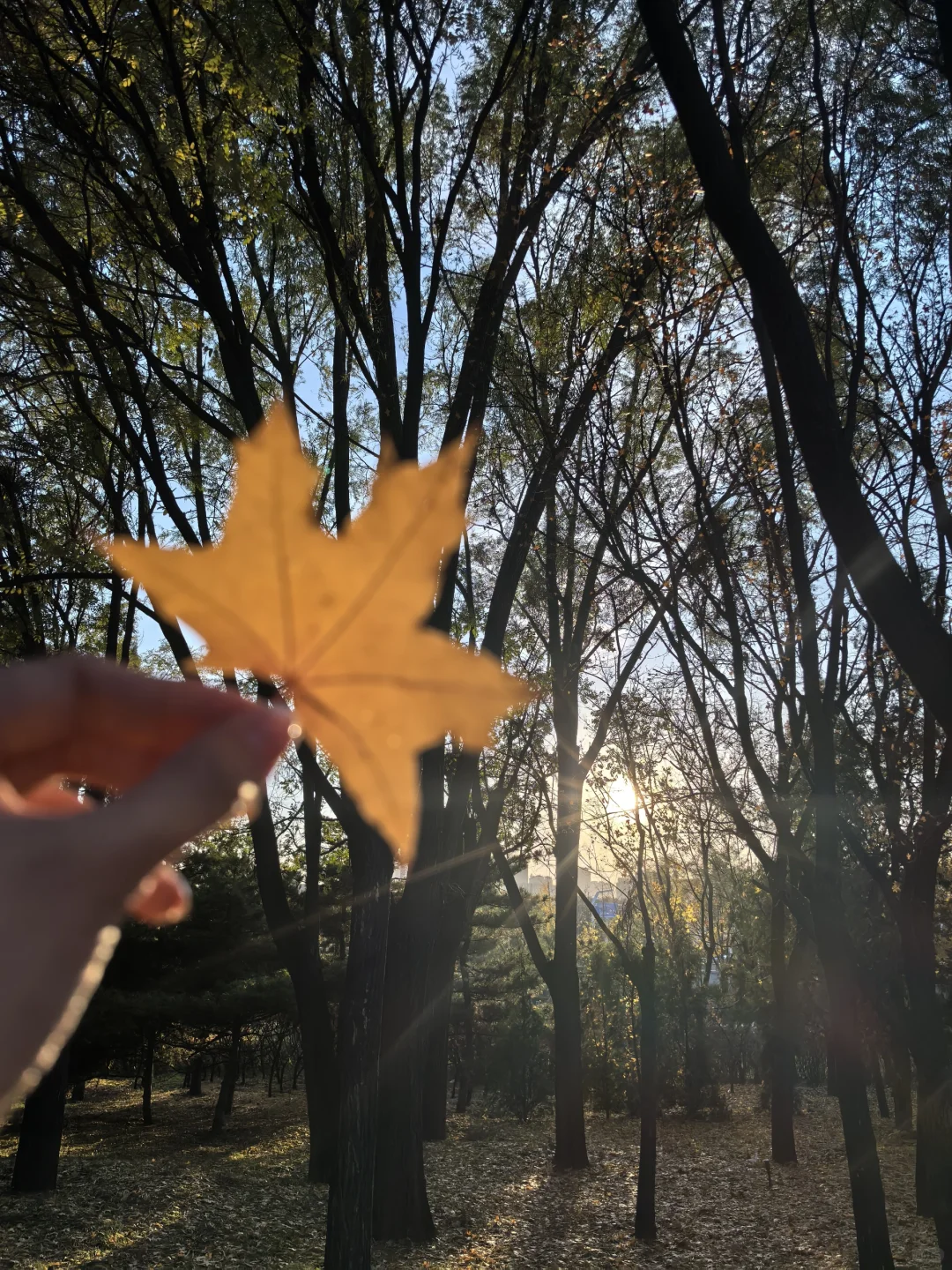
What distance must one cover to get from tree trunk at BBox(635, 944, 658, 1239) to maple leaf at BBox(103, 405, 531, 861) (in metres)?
11.0

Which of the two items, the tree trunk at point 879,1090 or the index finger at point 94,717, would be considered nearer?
the index finger at point 94,717

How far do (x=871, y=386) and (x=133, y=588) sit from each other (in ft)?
26.5

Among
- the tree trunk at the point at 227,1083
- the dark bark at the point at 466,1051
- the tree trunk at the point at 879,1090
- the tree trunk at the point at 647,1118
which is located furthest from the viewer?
the dark bark at the point at 466,1051

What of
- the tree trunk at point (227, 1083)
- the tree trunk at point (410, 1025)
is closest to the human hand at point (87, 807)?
the tree trunk at point (410, 1025)

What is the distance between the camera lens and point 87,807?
22.7 inches

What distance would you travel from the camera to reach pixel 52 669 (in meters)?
0.58

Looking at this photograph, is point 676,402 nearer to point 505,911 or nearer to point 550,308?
point 550,308

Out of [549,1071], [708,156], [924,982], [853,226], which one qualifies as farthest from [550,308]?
[549,1071]

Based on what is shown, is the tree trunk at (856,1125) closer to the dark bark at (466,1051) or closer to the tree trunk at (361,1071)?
the tree trunk at (361,1071)

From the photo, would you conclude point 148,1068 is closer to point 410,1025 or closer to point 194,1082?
point 194,1082

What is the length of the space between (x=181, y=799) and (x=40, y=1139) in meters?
13.0

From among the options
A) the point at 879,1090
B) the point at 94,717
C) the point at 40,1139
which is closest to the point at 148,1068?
the point at 40,1139

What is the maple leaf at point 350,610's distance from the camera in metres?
0.61

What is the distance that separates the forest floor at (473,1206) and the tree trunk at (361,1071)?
9.55 ft
